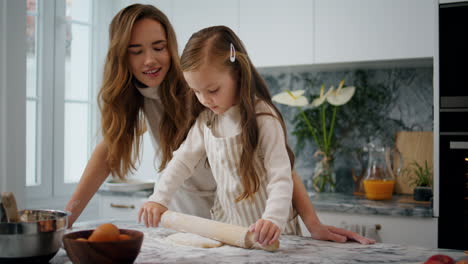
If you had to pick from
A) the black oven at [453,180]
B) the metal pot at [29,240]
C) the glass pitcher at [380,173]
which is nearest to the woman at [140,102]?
the metal pot at [29,240]

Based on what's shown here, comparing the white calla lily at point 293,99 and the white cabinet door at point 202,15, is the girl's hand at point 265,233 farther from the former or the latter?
the white cabinet door at point 202,15

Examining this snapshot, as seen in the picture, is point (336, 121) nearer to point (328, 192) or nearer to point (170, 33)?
point (328, 192)

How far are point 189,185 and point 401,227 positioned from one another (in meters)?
1.20

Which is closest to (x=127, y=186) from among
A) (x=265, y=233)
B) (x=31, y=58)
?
(x=31, y=58)

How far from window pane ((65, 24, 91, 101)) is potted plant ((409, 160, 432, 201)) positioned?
7.66ft

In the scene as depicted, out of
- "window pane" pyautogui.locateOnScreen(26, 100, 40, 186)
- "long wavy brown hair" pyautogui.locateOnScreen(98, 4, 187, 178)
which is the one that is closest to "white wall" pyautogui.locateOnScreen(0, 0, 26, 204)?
"window pane" pyautogui.locateOnScreen(26, 100, 40, 186)

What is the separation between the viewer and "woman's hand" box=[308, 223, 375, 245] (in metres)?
1.19

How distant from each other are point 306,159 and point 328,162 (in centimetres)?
21

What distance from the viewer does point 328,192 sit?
2922 mm

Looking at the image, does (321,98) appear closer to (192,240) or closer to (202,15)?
(202,15)

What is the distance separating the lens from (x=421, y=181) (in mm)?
2553

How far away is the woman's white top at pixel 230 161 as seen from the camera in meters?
1.32

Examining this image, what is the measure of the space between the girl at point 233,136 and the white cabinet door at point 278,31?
4.24ft

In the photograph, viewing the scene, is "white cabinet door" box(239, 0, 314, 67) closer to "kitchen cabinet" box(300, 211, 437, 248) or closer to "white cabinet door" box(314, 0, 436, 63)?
"white cabinet door" box(314, 0, 436, 63)
